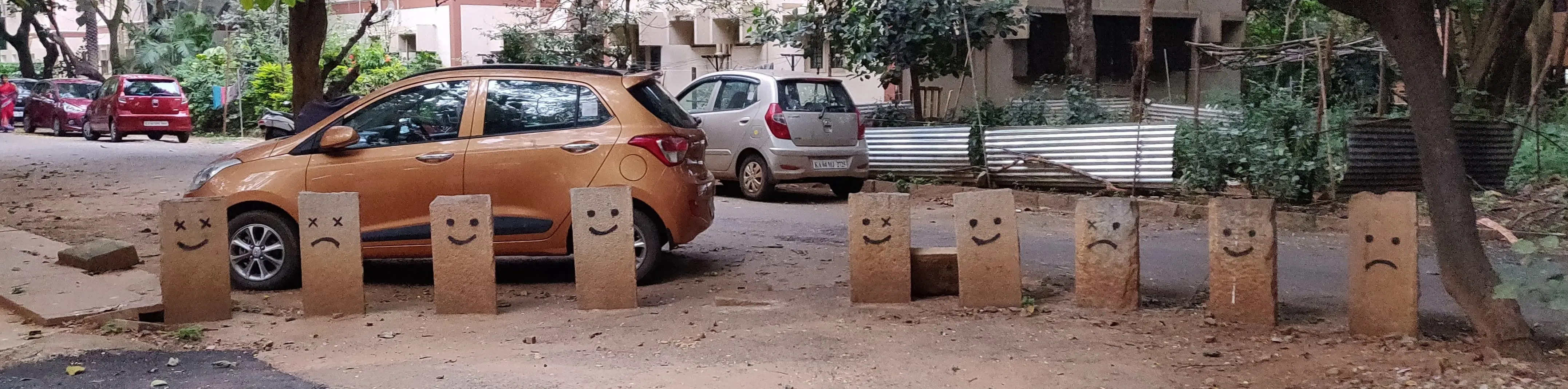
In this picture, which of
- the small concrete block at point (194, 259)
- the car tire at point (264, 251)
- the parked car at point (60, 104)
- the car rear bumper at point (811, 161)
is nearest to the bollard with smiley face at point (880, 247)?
the small concrete block at point (194, 259)

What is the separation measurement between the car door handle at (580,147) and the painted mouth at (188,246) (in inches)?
83.3

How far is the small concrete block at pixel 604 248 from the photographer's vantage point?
6777 millimetres

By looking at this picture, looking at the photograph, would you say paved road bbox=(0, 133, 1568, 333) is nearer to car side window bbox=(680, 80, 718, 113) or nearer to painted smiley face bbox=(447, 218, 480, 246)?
car side window bbox=(680, 80, 718, 113)

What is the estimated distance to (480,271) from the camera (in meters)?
6.82

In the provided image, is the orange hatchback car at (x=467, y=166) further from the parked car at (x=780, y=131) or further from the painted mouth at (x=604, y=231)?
the parked car at (x=780, y=131)

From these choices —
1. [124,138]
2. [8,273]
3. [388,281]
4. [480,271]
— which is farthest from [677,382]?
[124,138]

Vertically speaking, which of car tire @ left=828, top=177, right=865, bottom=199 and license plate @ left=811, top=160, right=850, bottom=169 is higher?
license plate @ left=811, top=160, right=850, bottom=169

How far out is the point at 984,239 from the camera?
6637mm

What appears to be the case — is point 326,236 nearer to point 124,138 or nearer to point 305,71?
point 305,71

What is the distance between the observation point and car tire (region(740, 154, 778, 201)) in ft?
43.3

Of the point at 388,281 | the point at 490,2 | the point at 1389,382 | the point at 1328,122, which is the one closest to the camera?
the point at 1389,382

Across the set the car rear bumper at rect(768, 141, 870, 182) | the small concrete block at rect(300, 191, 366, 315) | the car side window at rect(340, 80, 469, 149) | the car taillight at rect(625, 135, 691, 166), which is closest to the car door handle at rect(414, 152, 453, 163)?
the car side window at rect(340, 80, 469, 149)

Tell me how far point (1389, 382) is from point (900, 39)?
10.5 m

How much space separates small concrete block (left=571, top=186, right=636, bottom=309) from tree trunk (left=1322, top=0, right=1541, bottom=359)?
3.86 metres
